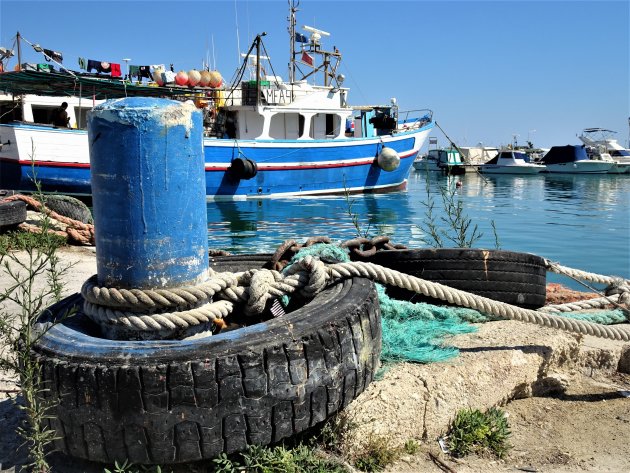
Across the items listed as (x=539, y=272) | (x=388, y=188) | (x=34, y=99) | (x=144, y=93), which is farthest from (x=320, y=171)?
(x=539, y=272)

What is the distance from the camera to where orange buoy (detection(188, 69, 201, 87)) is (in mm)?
19547

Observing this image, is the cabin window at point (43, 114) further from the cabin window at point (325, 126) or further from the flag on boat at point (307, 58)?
the flag on boat at point (307, 58)

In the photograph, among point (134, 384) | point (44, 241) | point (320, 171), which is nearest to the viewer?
point (134, 384)

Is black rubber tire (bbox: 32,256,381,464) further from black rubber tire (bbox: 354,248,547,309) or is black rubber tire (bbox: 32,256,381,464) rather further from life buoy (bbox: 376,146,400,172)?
life buoy (bbox: 376,146,400,172)

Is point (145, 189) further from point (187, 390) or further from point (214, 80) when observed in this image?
point (214, 80)

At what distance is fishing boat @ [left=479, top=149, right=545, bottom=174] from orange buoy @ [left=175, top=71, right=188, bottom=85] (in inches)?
1452

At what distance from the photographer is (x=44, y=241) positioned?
7.15 ft

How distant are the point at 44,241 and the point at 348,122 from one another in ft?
78.2

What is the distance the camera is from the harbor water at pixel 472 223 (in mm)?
12273

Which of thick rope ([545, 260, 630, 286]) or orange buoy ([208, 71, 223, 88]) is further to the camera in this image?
orange buoy ([208, 71, 223, 88])

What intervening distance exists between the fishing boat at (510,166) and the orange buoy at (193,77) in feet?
119

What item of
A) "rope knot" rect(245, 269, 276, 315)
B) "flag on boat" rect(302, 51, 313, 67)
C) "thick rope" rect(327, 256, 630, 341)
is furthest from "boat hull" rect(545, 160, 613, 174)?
"rope knot" rect(245, 269, 276, 315)

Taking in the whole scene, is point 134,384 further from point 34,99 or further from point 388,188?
point 388,188

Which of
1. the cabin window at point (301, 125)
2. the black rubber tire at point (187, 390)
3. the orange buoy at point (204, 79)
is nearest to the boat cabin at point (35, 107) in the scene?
the orange buoy at point (204, 79)
